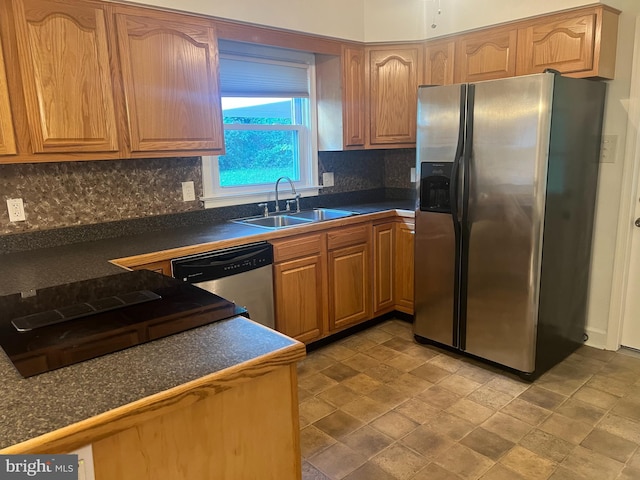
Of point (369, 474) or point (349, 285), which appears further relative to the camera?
point (349, 285)

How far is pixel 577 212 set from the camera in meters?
2.80

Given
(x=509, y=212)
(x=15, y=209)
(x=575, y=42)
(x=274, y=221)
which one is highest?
(x=575, y=42)

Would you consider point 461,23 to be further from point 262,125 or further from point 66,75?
point 66,75

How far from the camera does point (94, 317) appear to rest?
1.34m

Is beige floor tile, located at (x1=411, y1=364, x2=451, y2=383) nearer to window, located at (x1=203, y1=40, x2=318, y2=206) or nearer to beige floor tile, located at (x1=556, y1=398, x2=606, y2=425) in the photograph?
beige floor tile, located at (x1=556, y1=398, x2=606, y2=425)

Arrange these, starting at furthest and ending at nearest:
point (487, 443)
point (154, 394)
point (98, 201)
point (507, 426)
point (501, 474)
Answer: point (98, 201), point (507, 426), point (487, 443), point (501, 474), point (154, 394)

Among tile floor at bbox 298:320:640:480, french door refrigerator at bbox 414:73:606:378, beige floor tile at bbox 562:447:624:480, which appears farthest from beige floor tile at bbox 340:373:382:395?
beige floor tile at bbox 562:447:624:480

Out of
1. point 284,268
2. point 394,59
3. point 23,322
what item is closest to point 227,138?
point 284,268

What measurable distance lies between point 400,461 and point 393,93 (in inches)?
101

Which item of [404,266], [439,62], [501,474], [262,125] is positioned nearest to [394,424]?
[501,474]

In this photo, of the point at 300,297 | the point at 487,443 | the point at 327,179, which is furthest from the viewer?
the point at 327,179

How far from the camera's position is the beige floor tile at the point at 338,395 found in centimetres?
256

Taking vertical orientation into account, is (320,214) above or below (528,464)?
above

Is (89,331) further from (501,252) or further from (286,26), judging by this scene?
(286,26)
